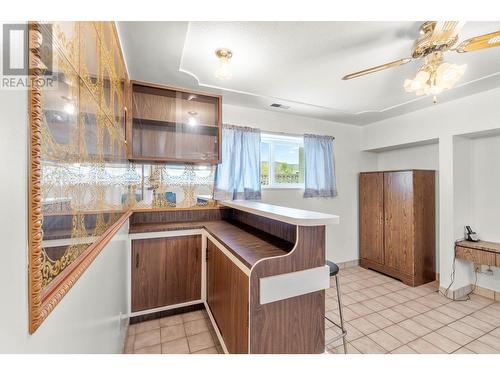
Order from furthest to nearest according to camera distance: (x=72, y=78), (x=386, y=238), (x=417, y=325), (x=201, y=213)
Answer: (x=386, y=238) < (x=201, y=213) < (x=417, y=325) < (x=72, y=78)

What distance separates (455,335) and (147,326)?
295 cm

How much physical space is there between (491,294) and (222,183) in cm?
375

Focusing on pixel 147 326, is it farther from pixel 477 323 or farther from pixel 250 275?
pixel 477 323

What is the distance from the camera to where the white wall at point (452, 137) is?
2.55 metres

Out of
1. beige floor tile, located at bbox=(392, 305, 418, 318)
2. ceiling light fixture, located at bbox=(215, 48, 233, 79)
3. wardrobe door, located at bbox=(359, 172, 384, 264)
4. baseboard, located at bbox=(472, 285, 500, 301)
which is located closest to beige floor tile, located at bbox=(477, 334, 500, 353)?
beige floor tile, located at bbox=(392, 305, 418, 318)

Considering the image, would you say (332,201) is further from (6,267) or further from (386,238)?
(6,267)

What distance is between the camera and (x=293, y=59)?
1981mm

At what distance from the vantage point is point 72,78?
Answer: 0.63 meters

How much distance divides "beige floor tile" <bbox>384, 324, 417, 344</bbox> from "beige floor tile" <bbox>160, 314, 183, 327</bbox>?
206 cm

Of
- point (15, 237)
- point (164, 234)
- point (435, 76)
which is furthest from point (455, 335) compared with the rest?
point (15, 237)

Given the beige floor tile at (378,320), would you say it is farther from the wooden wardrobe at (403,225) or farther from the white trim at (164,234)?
the white trim at (164,234)

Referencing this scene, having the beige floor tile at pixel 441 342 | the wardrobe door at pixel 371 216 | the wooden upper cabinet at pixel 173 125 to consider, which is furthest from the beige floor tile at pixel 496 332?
the wooden upper cabinet at pixel 173 125

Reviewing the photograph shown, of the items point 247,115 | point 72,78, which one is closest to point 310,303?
point 72,78

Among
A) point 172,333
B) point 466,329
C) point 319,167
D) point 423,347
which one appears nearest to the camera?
point 423,347
